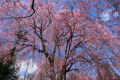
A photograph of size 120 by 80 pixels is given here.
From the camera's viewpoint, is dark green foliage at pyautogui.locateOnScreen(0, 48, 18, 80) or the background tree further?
dark green foliage at pyautogui.locateOnScreen(0, 48, 18, 80)

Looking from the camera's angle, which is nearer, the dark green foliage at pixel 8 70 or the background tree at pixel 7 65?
the background tree at pixel 7 65

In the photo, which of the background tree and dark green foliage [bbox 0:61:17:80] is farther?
dark green foliage [bbox 0:61:17:80]

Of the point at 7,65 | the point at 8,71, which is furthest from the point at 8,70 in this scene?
the point at 7,65

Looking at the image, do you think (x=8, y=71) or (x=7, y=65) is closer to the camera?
(x=7, y=65)

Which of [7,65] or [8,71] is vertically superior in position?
[7,65]

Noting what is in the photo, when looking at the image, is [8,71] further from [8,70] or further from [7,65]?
[7,65]

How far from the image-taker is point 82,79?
814 cm

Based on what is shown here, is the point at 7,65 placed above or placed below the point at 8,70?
above

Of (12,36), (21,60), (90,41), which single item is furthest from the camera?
(21,60)

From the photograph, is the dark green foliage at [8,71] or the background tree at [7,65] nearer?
the background tree at [7,65]

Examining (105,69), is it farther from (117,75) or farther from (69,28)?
(69,28)

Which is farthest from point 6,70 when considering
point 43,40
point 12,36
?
point 43,40

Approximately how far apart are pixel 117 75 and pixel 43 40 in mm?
4588

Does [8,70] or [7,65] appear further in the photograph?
[8,70]
